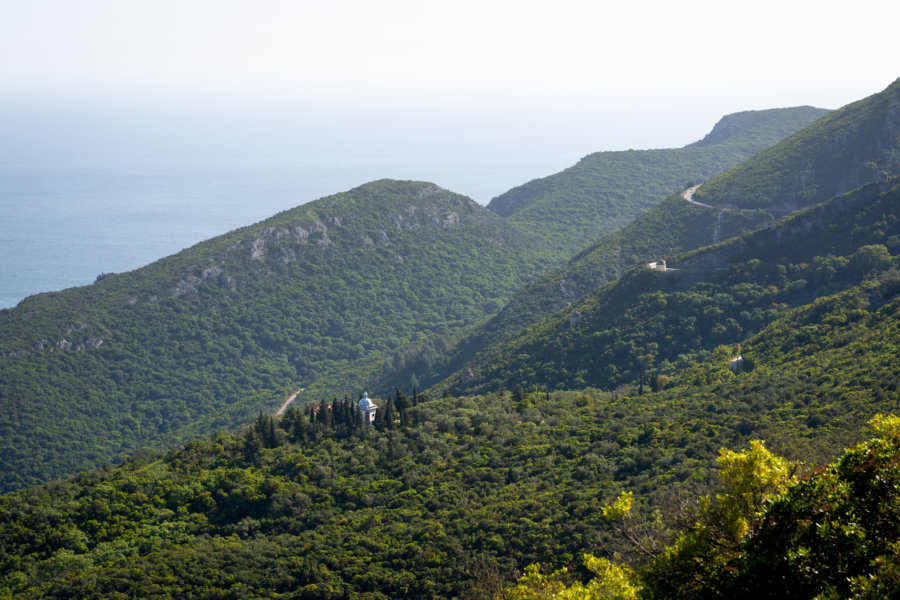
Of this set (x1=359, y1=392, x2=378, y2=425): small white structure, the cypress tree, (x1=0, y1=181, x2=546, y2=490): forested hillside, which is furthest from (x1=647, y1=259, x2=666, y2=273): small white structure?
(x1=0, y1=181, x2=546, y2=490): forested hillside

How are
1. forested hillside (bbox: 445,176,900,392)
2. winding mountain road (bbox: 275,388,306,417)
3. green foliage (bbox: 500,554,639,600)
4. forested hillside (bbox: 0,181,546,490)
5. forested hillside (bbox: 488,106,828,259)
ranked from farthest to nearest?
forested hillside (bbox: 488,106,828,259)
winding mountain road (bbox: 275,388,306,417)
forested hillside (bbox: 0,181,546,490)
forested hillside (bbox: 445,176,900,392)
green foliage (bbox: 500,554,639,600)

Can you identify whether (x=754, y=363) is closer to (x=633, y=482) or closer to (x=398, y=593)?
(x=633, y=482)

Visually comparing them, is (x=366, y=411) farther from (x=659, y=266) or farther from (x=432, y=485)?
(x=659, y=266)

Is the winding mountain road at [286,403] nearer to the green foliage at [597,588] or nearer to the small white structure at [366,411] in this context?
the small white structure at [366,411]

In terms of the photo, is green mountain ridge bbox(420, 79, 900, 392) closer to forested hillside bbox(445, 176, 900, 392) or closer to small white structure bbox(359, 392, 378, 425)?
forested hillside bbox(445, 176, 900, 392)

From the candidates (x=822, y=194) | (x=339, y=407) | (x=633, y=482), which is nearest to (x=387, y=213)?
(x=822, y=194)

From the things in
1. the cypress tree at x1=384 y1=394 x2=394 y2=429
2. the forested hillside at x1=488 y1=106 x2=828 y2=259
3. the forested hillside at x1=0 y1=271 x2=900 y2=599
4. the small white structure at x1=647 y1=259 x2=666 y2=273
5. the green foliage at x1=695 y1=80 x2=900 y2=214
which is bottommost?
the forested hillside at x1=0 y1=271 x2=900 y2=599
